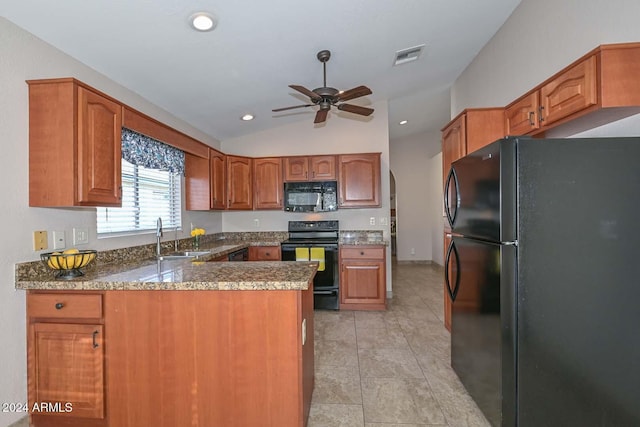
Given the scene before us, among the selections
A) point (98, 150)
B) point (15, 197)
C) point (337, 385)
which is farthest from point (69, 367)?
point (337, 385)

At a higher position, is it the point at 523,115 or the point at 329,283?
the point at 523,115

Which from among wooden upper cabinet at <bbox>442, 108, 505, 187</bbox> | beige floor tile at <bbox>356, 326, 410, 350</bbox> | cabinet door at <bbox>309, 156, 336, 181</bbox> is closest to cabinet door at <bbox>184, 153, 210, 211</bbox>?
cabinet door at <bbox>309, 156, 336, 181</bbox>

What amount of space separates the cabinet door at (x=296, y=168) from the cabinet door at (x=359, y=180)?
0.48m

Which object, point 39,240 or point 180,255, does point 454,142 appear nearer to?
point 180,255

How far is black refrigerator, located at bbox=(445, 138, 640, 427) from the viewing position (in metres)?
1.45

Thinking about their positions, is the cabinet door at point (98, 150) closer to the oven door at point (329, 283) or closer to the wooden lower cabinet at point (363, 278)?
the oven door at point (329, 283)

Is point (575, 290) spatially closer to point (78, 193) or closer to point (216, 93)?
point (78, 193)

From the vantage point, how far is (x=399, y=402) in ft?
6.64

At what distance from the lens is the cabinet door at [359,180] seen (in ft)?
13.5

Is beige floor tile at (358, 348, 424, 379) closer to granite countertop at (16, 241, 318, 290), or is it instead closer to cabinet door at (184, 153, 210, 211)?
granite countertop at (16, 241, 318, 290)

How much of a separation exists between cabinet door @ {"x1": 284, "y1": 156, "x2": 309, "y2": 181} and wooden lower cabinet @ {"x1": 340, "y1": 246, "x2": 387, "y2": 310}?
1.18 m

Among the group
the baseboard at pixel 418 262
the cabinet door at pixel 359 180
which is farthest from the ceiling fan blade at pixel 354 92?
the baseboard at pixel 418 262

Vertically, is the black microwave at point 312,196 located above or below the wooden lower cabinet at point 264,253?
above

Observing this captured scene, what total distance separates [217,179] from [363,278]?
2259 mm
